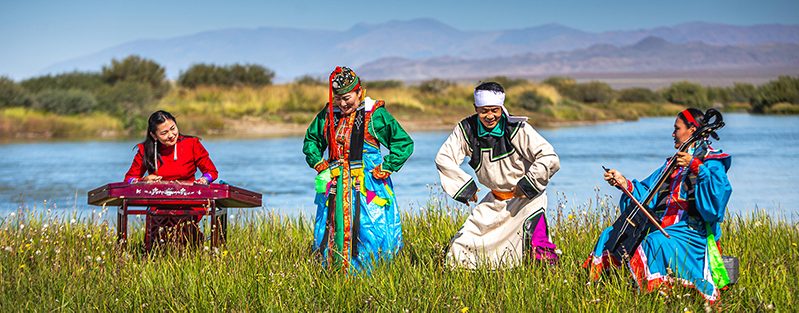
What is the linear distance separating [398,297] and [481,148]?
1.24 m

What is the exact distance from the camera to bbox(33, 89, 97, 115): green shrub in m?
26.3

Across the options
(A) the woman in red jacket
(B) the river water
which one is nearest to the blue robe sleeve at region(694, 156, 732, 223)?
(A) the woman in red jacket

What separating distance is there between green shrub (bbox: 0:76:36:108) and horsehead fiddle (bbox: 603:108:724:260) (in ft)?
91.5

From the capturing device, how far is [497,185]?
4.73 m

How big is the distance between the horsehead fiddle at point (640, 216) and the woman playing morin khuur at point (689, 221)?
0.13ft

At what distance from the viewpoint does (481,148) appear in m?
4.71

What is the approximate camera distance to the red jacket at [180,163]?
213 inches

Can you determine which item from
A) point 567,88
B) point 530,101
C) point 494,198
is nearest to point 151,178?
point 494,198

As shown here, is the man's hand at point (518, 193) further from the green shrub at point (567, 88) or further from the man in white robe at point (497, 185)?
the green shrub at point (567, 88)

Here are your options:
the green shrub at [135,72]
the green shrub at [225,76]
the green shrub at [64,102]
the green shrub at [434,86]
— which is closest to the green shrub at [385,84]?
the green shrub at [434,86]

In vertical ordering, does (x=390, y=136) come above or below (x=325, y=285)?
above

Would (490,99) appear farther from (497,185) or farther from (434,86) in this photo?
(434,86)

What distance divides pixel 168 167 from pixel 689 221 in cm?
391

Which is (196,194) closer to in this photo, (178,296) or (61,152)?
(178,296)
